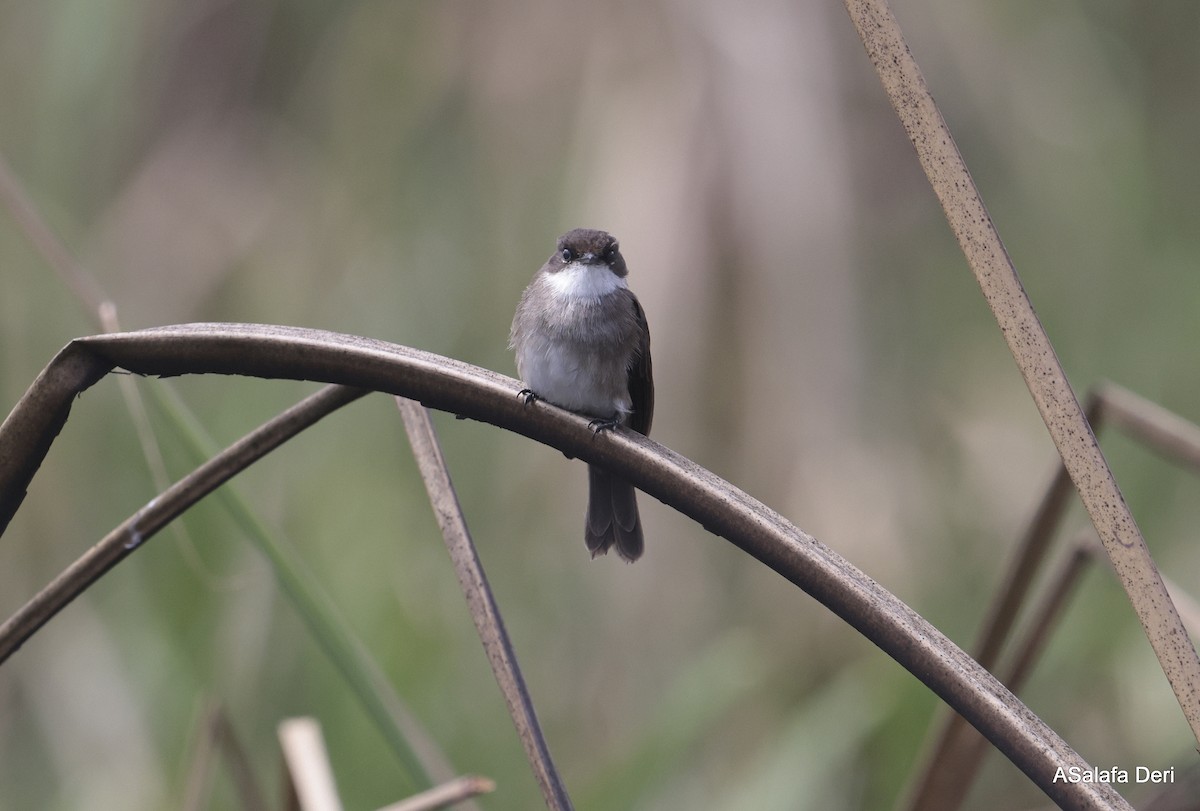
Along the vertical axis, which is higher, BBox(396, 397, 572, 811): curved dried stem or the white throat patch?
the white throat patch

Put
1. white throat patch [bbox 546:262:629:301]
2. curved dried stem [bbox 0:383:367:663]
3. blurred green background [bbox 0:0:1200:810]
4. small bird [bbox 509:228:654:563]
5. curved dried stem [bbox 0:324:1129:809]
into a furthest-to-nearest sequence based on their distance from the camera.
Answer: blurred green background [bbox 0:0:1200:810] → white throat patch [bbox 546:262:629:301] → small bird [bbox 509:228:654:563] → curved dried stem [bbox 0:383:367:663] → curved dried stem [bbox 0:324:1129:809]

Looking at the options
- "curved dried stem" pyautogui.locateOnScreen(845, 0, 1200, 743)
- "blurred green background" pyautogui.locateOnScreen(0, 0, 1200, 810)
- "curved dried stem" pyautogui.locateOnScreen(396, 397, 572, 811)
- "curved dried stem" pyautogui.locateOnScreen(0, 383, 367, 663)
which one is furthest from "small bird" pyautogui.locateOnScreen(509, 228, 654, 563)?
"curved dried stem" pyautogui.locateOnScreen(845, 0, 1200, 743)

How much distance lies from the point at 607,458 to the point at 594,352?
1.46m

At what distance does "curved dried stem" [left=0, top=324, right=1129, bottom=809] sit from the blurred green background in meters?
1.20

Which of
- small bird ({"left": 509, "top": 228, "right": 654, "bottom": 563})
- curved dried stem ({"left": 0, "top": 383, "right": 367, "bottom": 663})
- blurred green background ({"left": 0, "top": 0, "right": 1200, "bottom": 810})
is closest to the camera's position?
curved dried stem ({"left": 0, "top": 383, "right": 367, "bottom": 663})

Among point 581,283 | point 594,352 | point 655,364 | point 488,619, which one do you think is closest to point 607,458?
point 488,619

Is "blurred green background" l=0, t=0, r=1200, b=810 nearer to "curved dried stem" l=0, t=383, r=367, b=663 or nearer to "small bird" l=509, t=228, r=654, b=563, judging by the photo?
"small bird" l=509, t=228, r=654, b=563

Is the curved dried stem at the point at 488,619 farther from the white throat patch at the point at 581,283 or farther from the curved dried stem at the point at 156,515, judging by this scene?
the white throat patch at the point at 581,283

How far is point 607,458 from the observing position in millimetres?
1206

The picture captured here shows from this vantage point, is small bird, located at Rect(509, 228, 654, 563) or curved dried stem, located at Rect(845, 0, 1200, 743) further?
small bird, located at Rect(509, 228, 654, 563)

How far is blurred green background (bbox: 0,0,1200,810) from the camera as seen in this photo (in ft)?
10.0

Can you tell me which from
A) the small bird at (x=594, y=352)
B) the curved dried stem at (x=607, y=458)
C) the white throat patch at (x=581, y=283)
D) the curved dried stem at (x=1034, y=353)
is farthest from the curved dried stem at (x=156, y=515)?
the white throat patch at (x=581, y=283)

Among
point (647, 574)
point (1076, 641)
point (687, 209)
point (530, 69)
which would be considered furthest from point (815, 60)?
point (1076, 641)

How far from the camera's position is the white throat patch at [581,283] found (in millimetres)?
2777
